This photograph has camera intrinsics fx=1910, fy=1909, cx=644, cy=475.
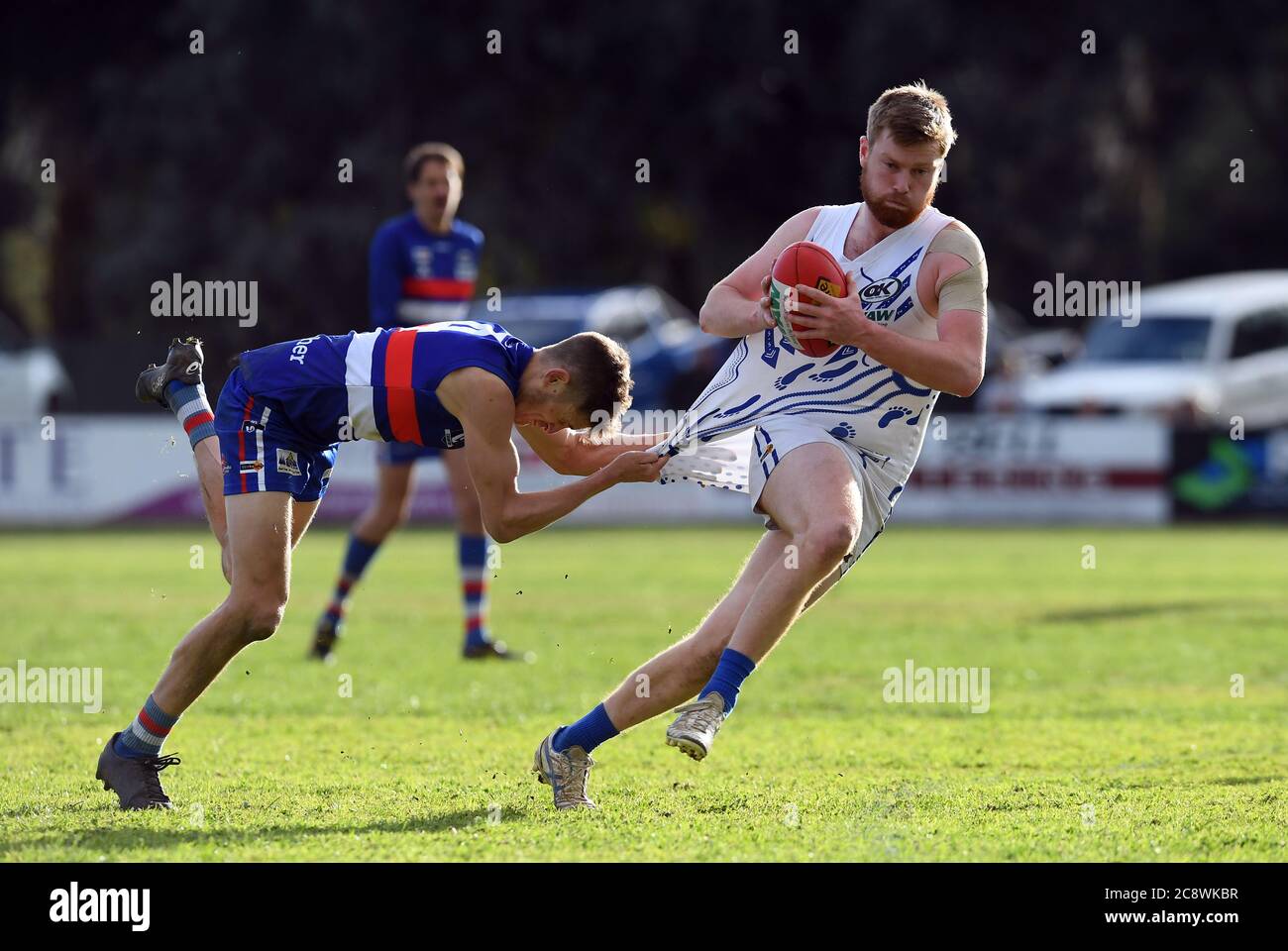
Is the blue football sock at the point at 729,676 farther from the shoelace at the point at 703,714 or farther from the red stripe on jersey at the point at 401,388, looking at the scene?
the red stripe on jersey at the point at 401,388

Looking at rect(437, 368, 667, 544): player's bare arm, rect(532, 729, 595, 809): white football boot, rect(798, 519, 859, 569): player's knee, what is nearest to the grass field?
rect(532, 729, 595, 809): white football boot

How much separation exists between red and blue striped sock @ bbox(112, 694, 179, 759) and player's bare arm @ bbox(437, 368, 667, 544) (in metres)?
1.32

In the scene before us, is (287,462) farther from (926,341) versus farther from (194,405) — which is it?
(926,341)

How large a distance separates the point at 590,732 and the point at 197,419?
1.82 metres

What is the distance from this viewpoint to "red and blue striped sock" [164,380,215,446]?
6.64 metres

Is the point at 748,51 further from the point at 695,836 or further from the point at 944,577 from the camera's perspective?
the point at 695,836

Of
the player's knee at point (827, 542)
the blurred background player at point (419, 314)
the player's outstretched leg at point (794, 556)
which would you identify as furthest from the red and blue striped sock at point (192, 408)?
the blurred background player at point (419, 314)

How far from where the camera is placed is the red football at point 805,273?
5.75m

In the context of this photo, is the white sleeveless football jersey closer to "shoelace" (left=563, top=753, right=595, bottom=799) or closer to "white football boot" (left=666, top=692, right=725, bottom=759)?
"white football boot" (left=666, top=692, right=725, bottom=759)
